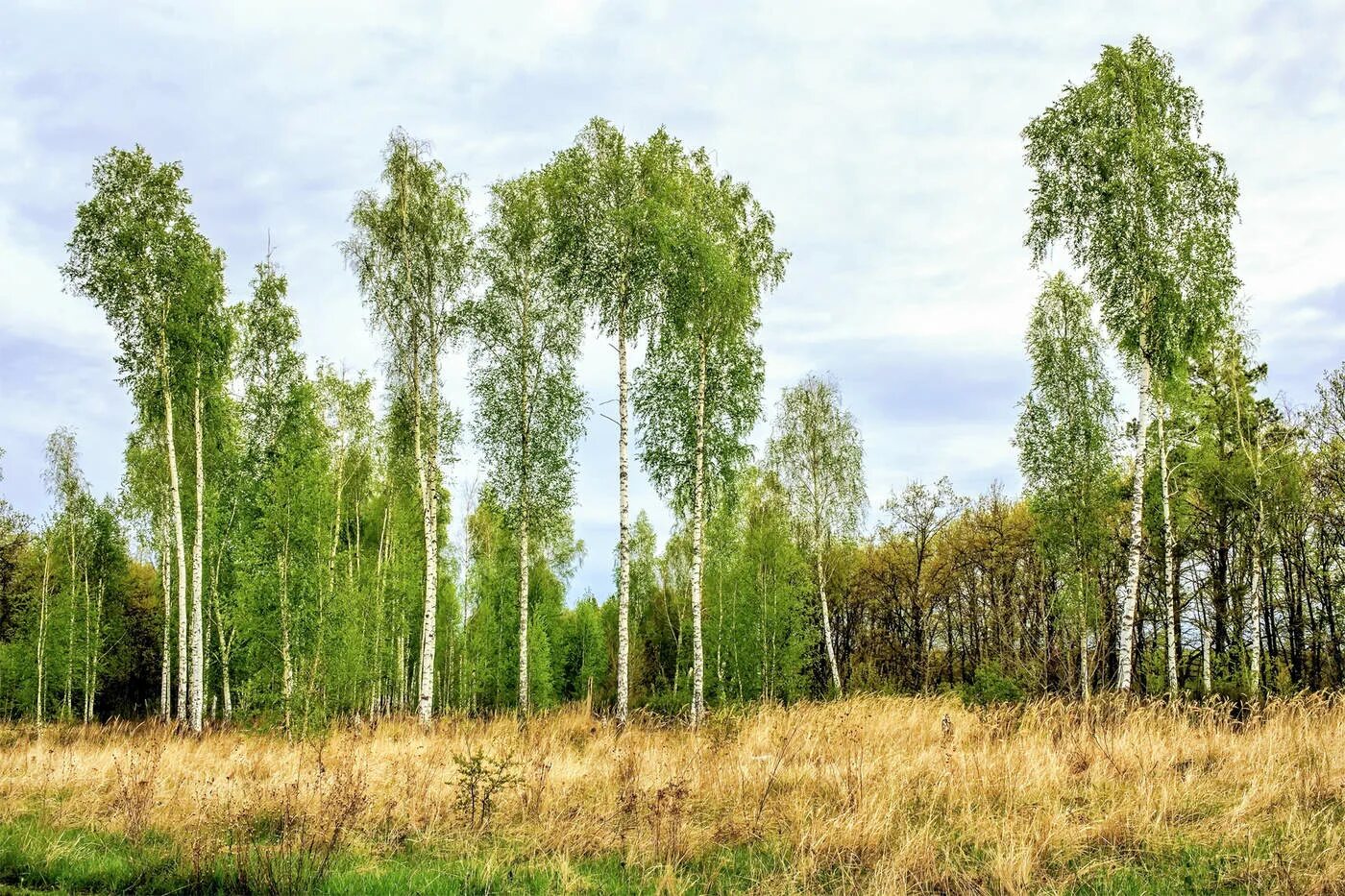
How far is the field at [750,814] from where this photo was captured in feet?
18.8

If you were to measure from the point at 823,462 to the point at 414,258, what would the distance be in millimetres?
19978

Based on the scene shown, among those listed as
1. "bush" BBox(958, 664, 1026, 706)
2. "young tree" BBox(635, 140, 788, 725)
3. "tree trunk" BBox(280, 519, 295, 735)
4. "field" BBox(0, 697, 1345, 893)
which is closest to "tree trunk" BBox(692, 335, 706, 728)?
"young tree" BBox(635, 140, 788, 725)

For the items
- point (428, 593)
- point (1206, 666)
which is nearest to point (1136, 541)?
point (1206, 666)

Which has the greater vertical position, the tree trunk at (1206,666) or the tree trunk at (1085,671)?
the tree trunk at (1085,671)

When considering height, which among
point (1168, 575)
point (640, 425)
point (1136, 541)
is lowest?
point (1168, 575)

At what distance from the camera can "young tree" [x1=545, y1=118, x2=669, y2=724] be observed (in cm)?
1955

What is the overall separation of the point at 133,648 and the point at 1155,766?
49.0m

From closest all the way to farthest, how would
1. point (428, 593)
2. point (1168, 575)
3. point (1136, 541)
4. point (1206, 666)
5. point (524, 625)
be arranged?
point (1136, 541)
point (428, 593)
point (524, 625)
point (1206, 666)
point (1168, 575)

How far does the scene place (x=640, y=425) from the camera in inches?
819

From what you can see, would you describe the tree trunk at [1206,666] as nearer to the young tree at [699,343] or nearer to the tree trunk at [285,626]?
the young tree at [699,343]

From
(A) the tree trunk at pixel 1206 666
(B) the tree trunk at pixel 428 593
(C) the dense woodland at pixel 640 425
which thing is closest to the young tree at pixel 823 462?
(C) the dense woodland at pixel 640 425

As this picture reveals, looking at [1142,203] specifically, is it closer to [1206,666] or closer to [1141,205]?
[1141,205]

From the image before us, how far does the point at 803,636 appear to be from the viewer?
32719 mm

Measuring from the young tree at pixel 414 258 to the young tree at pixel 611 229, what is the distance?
8.76 feet
